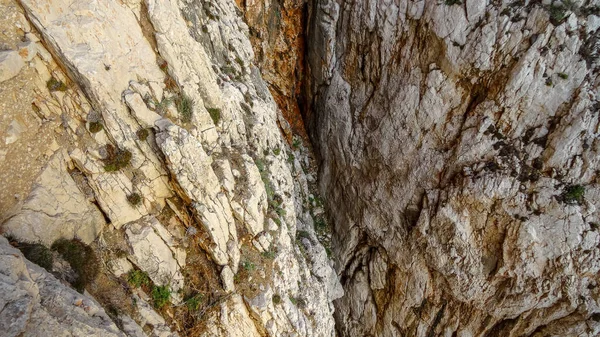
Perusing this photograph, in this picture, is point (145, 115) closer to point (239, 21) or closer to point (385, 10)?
point (239, 21)

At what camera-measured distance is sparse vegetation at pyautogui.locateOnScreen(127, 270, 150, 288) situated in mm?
7973

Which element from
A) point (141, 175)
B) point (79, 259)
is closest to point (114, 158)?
point (141, 175)

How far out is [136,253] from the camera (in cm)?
805

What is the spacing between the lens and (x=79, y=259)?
736 centimetres

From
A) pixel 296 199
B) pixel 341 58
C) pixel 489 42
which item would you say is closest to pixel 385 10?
pixel 341 58

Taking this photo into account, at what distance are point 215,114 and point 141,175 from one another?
2589 millimetres

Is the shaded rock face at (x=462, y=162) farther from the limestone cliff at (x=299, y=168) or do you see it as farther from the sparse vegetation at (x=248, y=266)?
the sparse vegetation at (x=248, y=266)

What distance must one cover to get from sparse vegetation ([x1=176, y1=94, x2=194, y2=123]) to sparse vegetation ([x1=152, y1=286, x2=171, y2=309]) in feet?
13.8

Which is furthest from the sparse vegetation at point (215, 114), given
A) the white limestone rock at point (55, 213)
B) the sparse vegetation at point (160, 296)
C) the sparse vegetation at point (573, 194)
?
the sparse vegetation at point (573, 194)

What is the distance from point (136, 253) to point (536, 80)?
505 inches

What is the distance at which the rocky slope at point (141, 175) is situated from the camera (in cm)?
689

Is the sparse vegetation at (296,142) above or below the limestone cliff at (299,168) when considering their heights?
above

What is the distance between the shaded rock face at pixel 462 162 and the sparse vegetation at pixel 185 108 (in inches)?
326

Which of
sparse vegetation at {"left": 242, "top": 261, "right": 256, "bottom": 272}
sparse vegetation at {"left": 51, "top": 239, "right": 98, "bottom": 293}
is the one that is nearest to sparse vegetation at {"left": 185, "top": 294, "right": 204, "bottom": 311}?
sparse vegetation at {"left": 242, "top": 261, "right": 256, "bottom": 272}
